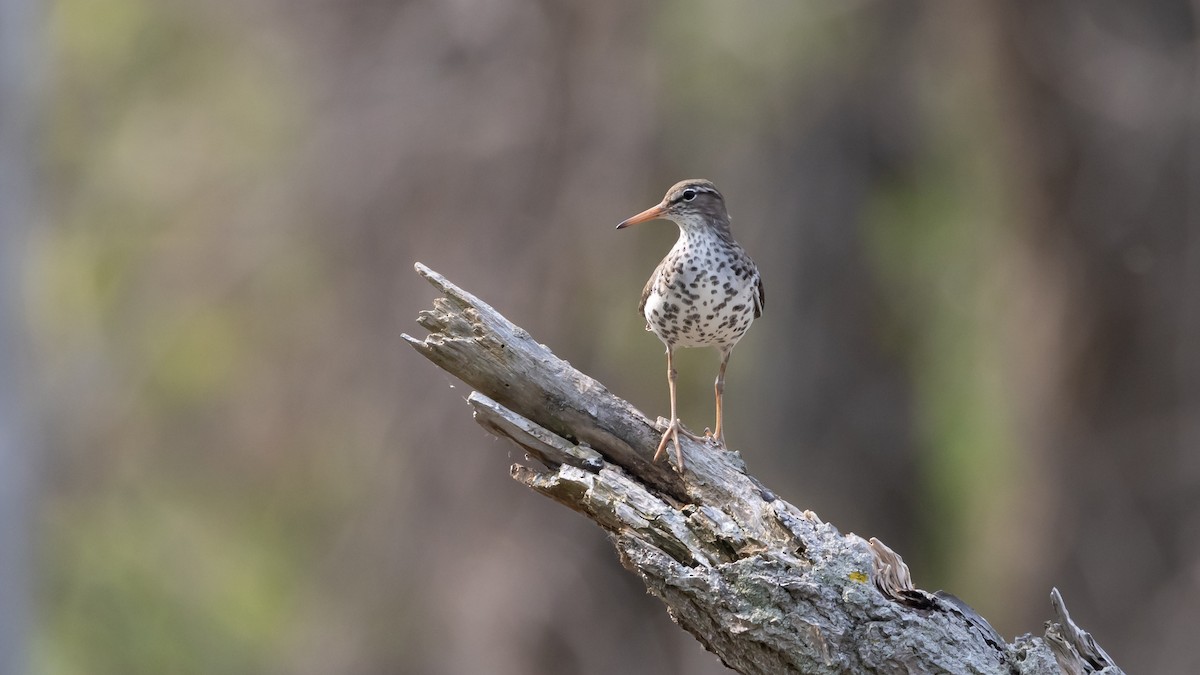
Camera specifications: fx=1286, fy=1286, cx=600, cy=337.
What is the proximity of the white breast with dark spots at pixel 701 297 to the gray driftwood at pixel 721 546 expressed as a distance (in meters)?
0.70

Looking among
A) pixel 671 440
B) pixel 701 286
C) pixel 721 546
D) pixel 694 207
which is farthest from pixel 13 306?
pixel 721 546

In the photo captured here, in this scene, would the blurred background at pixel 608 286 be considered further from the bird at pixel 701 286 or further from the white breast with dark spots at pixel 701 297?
the white breast with dark spots at pixel 701 297

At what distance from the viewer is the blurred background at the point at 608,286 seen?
34.2 ft

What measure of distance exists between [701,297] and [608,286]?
6979mm

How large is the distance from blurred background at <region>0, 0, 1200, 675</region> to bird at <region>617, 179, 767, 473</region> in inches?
214

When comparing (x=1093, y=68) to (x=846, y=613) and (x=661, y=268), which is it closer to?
(x=661, y=268)

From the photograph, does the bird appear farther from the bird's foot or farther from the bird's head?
the bird's foot

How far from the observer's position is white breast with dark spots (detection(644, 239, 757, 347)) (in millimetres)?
4957

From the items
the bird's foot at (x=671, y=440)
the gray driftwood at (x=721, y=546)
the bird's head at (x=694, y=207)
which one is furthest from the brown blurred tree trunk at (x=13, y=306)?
the bird's foot at (x=671, y=440)

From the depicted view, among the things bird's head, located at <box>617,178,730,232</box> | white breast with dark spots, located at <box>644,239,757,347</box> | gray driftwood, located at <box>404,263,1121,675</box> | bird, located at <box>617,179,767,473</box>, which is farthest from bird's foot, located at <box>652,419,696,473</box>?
bird's head, located at <box>617,178,730,232</box>

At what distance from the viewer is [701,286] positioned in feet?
16.3

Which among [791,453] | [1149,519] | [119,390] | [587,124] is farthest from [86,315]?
[1149,519]

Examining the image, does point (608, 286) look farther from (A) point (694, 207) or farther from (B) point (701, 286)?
(B) point (701, 286)

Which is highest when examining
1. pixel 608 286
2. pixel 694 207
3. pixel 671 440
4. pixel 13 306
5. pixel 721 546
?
pixel 608 286
